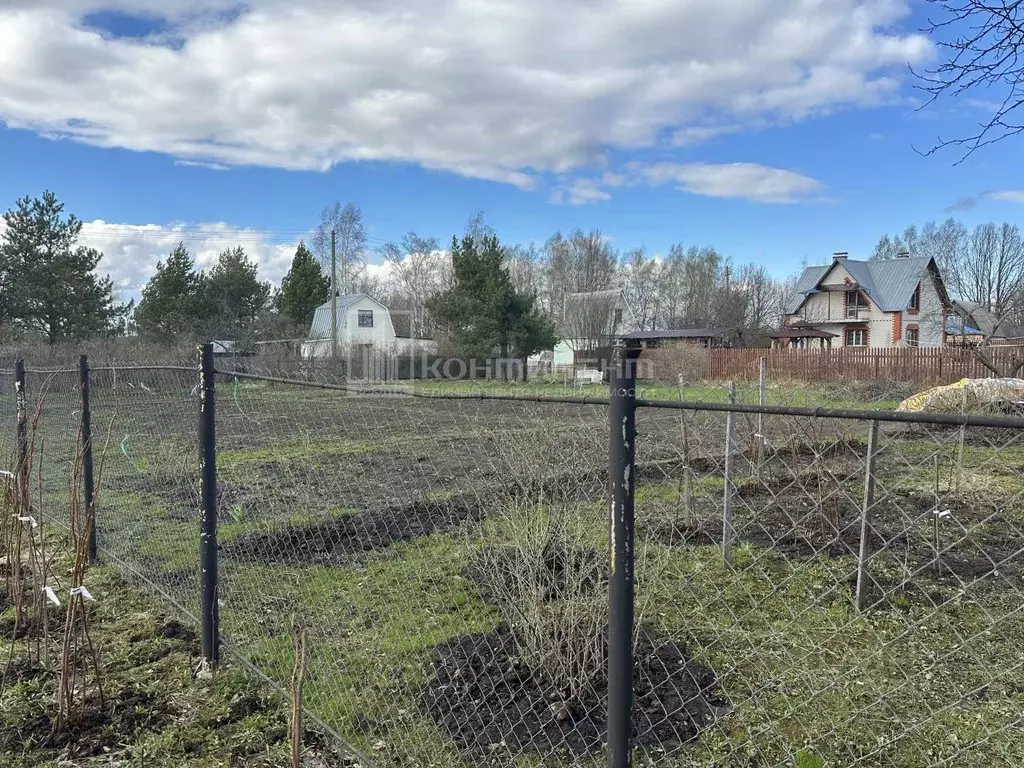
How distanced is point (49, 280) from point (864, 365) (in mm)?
29114

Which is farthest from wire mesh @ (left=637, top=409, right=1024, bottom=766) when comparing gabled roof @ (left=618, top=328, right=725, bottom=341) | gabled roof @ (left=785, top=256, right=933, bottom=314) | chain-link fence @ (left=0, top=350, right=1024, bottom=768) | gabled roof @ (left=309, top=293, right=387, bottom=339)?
gabled roof @ (left=785, top=256, right=933, bottom=314)

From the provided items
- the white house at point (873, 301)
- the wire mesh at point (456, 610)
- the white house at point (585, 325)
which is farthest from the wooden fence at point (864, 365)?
the wire mesh at point (456, 610)

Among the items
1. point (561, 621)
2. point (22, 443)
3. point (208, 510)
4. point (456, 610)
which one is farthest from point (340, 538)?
point (561, 621)

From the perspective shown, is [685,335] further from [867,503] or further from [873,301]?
[867,503]

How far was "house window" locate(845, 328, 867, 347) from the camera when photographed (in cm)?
3909

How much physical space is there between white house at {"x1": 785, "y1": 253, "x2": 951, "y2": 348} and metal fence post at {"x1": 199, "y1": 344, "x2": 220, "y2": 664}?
3814cm

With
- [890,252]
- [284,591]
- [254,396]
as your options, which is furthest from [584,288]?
[284,591]

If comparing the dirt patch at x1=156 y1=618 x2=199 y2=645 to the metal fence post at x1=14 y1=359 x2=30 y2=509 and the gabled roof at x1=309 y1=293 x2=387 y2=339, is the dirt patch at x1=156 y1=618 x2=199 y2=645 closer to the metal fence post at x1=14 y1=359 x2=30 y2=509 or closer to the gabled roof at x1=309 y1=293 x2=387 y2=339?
the metal fence post at x1=14 y1=359 x2=30 y2=509

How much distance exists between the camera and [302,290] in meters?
35.8

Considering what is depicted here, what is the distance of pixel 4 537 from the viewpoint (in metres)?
4.24

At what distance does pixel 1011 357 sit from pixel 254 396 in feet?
61.8

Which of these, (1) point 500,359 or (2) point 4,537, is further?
(1) point 500,359

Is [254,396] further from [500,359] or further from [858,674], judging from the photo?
[500,359]

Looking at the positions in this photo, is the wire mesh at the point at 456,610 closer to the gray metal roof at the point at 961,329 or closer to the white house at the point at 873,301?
the gray metal roof at the point at 961,329
